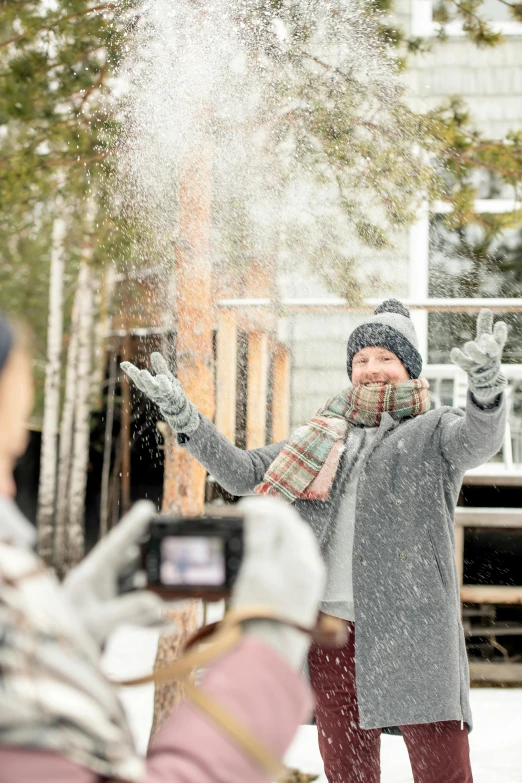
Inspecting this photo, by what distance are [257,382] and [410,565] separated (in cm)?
213

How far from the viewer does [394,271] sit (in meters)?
4.40

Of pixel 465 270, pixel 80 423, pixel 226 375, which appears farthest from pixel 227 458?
pixel 80 423

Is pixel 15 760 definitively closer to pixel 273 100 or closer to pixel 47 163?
pixel 273 100

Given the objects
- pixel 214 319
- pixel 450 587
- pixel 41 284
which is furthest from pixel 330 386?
pixel 41 284

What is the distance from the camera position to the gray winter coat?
5.81ft

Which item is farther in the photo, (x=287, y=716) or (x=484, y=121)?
(x=484, y=121)

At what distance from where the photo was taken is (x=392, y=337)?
1976 mm

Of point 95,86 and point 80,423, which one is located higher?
point 95,86

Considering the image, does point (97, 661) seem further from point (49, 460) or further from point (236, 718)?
point (49, 460)

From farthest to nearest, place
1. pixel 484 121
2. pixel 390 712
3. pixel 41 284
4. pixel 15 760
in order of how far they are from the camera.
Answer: pixel 41 284 < pixel 484 121 < pixel 390 712 < pixel 15 760

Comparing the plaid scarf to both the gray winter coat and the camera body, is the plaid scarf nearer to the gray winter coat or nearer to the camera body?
the gray winter coat

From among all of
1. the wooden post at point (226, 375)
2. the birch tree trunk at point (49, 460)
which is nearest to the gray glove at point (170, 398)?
the wooden post at point (226, 375)

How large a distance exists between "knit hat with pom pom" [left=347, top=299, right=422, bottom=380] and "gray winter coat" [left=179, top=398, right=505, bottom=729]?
6.2 inches

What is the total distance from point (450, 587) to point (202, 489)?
158cm
